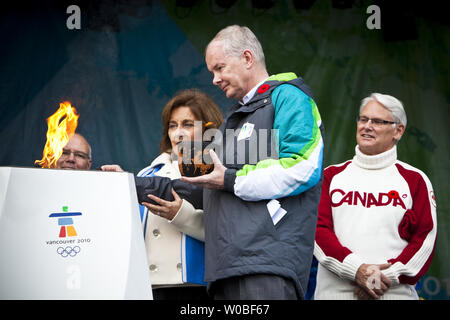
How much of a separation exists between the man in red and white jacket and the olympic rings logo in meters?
1.56

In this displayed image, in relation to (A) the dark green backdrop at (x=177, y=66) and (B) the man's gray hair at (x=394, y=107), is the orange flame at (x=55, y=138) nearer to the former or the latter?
(A) the dark green backdrop at (x=177, y=66)

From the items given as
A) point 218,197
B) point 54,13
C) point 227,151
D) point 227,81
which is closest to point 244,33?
point 227,81

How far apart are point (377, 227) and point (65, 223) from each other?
70.1 inches

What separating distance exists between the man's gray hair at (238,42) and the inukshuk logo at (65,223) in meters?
0.92

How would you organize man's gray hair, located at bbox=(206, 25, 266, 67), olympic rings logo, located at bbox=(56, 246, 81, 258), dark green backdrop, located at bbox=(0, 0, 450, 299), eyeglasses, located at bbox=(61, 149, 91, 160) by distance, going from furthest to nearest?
dark green backdrop, located at bbox=(0, 0, 450, 299) → eyeglasses, located at bbox=(61, 149, 91, 160) → man's gray hair, located at bbox=(206, 25, 266, 67) → olympic rings logo, located at bbox=(56, 246, 81, 258)

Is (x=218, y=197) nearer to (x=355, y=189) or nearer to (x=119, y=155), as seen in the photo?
(x=355, y=189)

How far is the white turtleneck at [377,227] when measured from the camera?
8.48 ft

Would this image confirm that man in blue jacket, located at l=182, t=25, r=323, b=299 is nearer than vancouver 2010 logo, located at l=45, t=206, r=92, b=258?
No

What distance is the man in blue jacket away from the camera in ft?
5.57

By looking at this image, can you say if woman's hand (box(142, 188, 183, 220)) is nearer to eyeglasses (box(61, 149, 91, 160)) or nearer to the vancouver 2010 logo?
the vancouver 2010 logo

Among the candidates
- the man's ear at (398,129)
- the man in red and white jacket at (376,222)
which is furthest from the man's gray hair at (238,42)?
the man's ear at (398,129)

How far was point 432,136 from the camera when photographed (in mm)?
3557

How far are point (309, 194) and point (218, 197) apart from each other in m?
0.33

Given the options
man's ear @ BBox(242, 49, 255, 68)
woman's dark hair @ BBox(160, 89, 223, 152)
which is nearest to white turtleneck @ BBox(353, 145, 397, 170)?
woman's dark hair @ BBox(160, 89, 223, 152)
